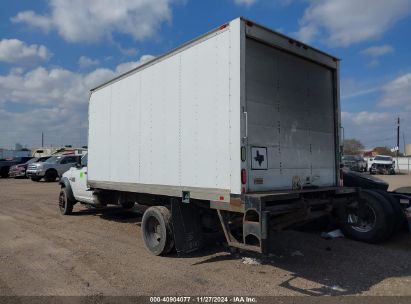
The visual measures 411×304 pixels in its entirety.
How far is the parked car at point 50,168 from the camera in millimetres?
26719

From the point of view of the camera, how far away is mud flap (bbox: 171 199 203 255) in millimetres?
6480

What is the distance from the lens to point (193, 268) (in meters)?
6.10

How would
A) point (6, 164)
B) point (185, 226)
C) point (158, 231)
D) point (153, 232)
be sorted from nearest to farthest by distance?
1. point (185, 226)
2. point (158, 231)
3. point (153, 232)
4. point (6, 164)

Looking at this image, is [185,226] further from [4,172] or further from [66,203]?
[4,172]

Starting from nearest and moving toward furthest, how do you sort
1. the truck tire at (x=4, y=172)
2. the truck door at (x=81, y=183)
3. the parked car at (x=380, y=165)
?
the truck door at (x=81, y=183) → the truck tire at (x=4, y=172) → the parked car at (x=380, y=165)

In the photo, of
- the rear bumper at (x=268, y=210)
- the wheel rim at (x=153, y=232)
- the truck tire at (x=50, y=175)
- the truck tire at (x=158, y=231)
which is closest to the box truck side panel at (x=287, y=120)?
the rear bumper at (x=268, y=210)

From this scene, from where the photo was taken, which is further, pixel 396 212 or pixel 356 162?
pixel 356 162

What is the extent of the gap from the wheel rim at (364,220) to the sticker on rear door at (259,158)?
A: 3.13 meters

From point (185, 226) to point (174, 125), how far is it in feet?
5.68

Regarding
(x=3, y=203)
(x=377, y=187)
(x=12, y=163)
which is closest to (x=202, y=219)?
(x=377, y=187)

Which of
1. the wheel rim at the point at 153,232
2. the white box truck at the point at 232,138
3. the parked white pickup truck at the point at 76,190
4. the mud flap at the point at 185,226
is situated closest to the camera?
the white box truck at the point at 232,138

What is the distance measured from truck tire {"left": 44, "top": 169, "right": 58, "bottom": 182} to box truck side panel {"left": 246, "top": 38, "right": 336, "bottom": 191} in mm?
23628

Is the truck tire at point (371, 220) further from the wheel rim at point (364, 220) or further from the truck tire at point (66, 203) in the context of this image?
the truck tire at point (66, 203)

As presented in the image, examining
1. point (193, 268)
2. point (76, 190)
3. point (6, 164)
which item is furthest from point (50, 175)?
point (193, 268)
